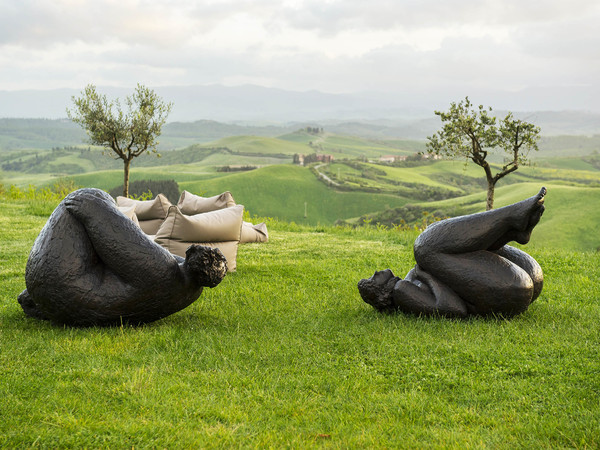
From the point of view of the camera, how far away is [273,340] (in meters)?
5.11

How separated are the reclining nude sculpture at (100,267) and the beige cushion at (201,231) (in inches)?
134

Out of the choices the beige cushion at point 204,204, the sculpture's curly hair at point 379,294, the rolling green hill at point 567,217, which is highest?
the beige cushion at point 204,204

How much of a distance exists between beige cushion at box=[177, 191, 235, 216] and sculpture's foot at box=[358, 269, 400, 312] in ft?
16.5

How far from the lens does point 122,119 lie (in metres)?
21.3

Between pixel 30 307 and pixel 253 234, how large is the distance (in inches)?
281

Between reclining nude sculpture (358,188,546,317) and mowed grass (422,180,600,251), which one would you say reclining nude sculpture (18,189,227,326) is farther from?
→ mowed grass (422,180,600,251)

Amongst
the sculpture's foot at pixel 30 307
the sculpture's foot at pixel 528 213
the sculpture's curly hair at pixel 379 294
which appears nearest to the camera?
the sculpture's foot at pixel 528 213

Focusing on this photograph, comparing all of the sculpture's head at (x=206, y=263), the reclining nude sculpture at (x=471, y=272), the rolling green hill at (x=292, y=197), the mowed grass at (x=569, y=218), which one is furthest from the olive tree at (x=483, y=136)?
the rolling green hill at (x=292, y=197)

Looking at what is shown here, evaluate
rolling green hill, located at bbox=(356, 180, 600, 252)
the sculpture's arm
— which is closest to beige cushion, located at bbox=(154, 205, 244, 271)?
the sculpture's arm

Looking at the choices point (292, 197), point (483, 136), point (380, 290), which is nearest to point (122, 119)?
point (483, 136)

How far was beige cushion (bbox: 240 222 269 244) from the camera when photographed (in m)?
12.4

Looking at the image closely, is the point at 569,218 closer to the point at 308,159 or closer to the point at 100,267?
the point at 100,267

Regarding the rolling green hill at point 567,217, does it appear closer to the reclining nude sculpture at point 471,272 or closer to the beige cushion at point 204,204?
the beige cushion at point 204,204

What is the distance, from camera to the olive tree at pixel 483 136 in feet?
53.1
